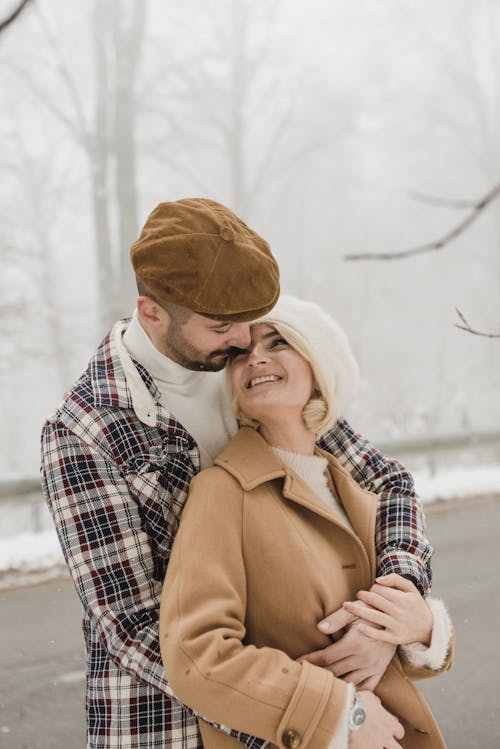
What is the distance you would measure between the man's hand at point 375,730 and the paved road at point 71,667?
124cm

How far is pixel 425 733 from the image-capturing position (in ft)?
4.89

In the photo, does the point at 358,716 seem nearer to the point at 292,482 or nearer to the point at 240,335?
the point at 292,482

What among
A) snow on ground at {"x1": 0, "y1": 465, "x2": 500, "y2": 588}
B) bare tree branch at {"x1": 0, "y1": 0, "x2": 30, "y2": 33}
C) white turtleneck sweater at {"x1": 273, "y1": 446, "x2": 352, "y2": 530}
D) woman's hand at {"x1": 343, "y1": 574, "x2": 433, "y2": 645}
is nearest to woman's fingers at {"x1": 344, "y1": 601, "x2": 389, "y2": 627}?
woman's hand at {"x1": 343, "y1": 574, "x2": 433, "y2": 645}

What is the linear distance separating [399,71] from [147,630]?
37.2 ft

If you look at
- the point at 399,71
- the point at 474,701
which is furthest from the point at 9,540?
the point at 399,71

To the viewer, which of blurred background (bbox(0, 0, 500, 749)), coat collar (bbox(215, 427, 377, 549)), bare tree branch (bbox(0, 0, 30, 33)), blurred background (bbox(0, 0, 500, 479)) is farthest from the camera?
blurred background (bbox(0, 0, 500, 479))

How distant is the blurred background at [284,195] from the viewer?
3.59 metres

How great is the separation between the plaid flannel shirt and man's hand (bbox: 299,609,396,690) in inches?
7.6

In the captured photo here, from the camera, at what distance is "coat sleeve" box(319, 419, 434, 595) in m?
1.55

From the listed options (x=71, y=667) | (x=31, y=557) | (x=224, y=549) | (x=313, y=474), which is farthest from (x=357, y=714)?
(x=31, y=557)

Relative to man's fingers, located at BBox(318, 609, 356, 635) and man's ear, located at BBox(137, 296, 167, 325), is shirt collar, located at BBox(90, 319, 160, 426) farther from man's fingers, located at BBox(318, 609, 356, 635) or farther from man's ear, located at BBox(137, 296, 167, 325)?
man's fingers, located at BBox(318, 609, 356, 635)

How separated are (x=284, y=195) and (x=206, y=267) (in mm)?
10216

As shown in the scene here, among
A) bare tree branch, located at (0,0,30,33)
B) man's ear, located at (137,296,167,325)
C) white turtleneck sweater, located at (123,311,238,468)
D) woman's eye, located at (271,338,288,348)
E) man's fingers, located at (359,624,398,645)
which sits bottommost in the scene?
man's fingers, located at (359,624,398,645)

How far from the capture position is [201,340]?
1492 mm
